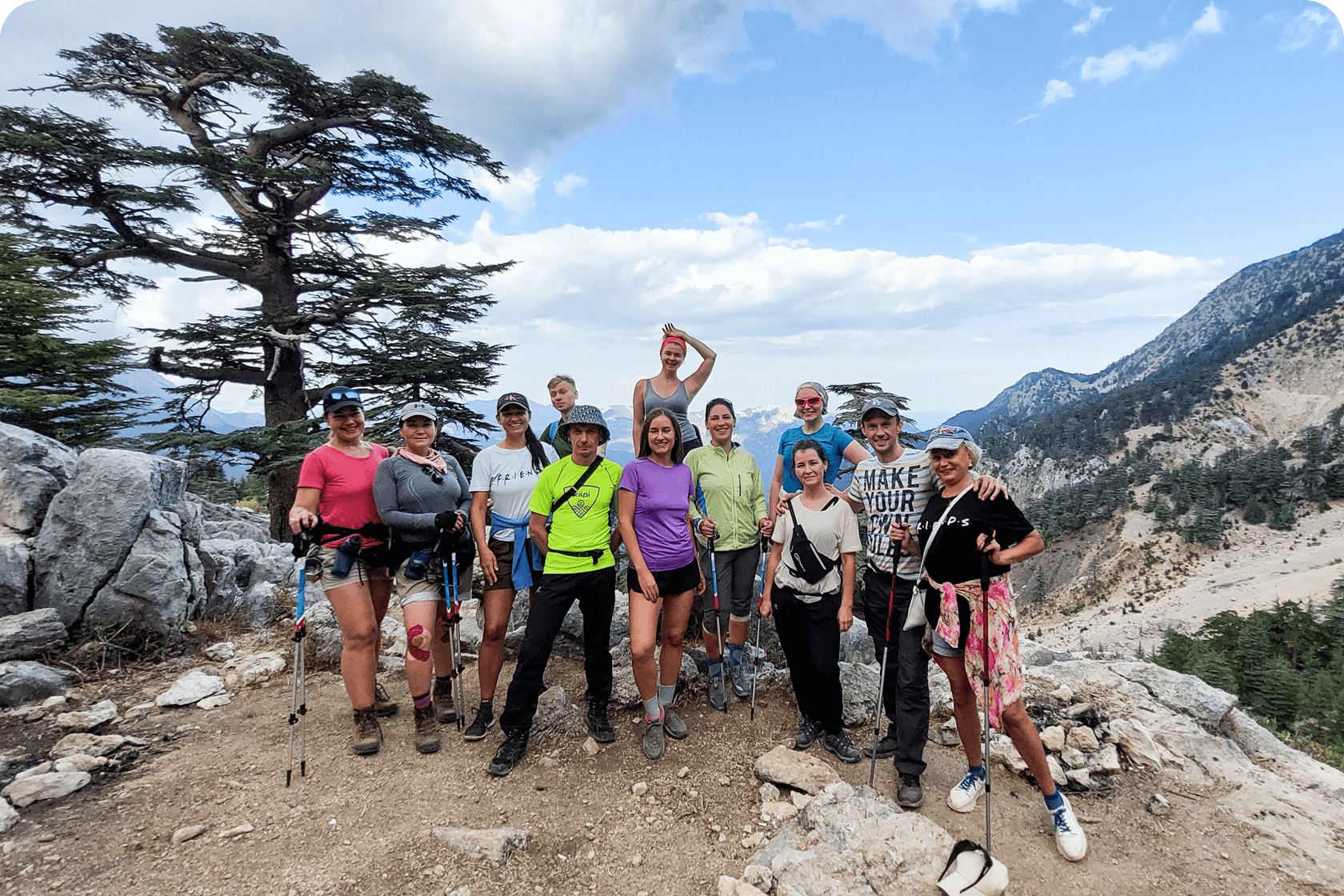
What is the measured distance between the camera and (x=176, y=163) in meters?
11.4

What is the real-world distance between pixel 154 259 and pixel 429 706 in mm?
14797

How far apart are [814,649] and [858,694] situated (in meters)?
1.25

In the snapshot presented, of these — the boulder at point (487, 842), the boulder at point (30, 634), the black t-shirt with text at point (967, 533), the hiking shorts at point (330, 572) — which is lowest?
the boulder at point (487, 842)

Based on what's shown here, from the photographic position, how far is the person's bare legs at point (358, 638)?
3752 millimetres

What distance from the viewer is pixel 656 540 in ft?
12.5

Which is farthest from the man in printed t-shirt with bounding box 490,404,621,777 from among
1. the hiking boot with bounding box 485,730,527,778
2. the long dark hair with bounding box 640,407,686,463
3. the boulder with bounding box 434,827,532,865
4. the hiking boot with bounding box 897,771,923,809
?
the hiking boot with bounding box 897,771,923,809

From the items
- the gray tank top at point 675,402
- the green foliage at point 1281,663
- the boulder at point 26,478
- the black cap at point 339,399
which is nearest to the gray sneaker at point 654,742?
the gray tank top at point 675,402

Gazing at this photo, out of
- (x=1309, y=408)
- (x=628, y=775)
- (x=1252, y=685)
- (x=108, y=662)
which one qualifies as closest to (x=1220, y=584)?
(x=1252, y=685)

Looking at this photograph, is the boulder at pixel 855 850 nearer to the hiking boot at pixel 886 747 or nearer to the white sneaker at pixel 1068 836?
the white sneaker at pixel 1068 836

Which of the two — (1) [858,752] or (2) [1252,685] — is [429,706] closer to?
(1) [858,752]

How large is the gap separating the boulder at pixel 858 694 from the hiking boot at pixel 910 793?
3.09 ft

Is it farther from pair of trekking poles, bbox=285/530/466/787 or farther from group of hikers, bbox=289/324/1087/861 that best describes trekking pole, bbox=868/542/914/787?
pair of trekking poles, bbox=285/530/466/787

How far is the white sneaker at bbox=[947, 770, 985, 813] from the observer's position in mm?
3480

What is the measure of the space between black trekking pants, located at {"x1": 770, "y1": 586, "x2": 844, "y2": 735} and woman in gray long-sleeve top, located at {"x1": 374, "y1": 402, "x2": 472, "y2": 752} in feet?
7.92
